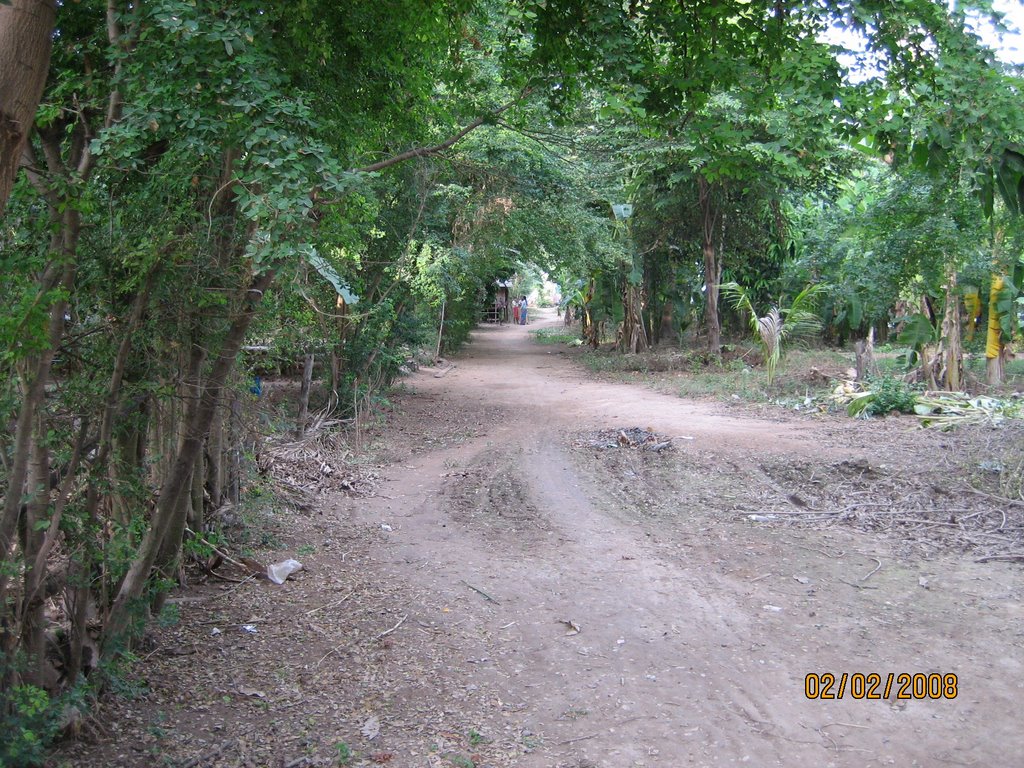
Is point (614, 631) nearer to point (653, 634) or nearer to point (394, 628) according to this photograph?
point (653, 634)

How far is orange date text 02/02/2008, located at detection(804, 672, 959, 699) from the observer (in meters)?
4.69

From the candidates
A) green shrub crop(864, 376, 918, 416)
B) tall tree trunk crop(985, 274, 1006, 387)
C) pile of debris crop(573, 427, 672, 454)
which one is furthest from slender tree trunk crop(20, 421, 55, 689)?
tall tree trunk crop(985, 274, 1006, 387)

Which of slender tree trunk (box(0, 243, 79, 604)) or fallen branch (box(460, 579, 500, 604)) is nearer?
slender tree trunk (box(0, 243, 79, 604))

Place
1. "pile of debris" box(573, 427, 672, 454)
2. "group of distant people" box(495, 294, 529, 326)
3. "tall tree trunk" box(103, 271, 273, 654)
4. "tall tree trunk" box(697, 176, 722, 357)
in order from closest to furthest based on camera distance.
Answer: "tall tree trunk" box(103, 271, 273, 654), "pile of debris" box(573, 427, 672, 454), "tall tree trunk" box(697, 176, 722, 357), "group of distant people" box(495, 294, 529, 326)

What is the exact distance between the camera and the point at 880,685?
4.79 metres

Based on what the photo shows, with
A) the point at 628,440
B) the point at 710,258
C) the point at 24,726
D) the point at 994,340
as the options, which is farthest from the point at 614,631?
the point at 710,258

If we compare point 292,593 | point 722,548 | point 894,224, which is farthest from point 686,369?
point 292,593

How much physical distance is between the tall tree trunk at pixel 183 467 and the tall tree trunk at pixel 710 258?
17.2 m

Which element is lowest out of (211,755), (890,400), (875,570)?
(211,755)

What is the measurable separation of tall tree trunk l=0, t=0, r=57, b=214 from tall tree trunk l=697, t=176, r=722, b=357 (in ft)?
61.7

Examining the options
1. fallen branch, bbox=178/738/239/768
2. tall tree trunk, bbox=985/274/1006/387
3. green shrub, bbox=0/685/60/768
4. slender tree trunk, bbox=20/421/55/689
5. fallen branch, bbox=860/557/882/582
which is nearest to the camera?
green shrub, bbox=0/685/60/768

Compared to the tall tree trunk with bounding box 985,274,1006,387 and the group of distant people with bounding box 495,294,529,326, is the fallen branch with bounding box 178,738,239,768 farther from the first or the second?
the group of distant people with bounding box 495,294,529,326

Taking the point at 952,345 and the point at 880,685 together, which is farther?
the point at 952,345

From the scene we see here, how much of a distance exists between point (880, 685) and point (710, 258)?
55.1 feet
